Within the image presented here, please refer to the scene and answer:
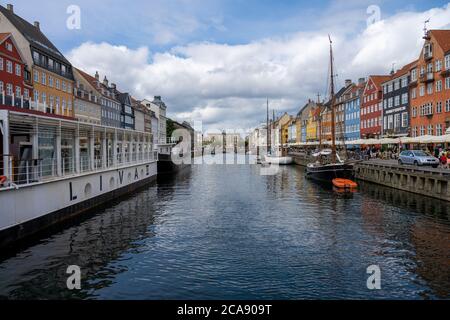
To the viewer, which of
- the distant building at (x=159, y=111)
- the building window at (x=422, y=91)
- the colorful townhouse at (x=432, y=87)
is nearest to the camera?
the colorful townhouse at (x=432, y=87)

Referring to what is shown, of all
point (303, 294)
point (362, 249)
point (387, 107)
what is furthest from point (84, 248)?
point (387, 107)

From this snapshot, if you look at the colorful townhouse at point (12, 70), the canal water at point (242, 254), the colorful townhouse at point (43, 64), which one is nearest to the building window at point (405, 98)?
the canal water at point (242, 254)

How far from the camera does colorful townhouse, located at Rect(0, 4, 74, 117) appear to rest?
58.6 metres

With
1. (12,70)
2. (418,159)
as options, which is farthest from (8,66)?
(418,159)

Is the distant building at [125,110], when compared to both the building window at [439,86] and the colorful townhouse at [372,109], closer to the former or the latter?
the colorful townhouse at [372,109]

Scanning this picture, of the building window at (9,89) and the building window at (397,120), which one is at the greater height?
the building window at (9,89)

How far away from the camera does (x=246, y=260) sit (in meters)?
15.5

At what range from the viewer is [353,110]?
9606 centimetres

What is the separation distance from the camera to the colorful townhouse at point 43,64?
5862cm

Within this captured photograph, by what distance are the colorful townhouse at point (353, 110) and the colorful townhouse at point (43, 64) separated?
60.8 meters

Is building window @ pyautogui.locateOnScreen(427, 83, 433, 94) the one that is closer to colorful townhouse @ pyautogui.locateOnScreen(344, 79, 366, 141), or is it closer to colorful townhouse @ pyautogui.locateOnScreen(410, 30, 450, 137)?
colorful townhouse @ pyautogui.locateOnScreen(410, 30, 450, 137)

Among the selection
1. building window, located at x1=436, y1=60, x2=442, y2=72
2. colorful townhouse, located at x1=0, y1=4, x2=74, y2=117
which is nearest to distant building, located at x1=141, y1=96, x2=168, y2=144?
colorful townhouse, located at x1=0, y1=4, x2=74, y2=117

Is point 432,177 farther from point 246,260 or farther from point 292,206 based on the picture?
→ point 246,260

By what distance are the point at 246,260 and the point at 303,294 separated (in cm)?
374
